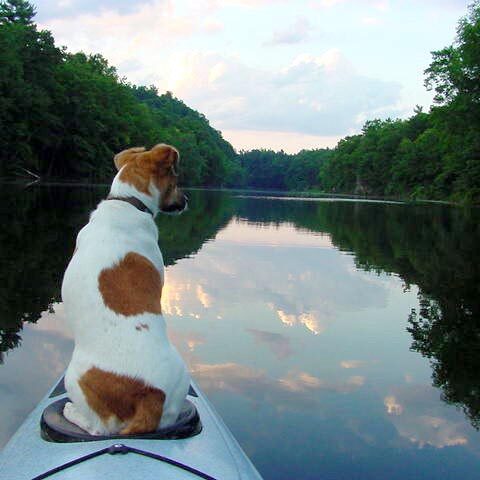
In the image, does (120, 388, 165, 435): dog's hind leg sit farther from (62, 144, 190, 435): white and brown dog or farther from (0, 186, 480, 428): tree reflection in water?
(0, 186, 480, 428): tree reflection in water

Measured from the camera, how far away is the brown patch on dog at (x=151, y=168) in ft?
14.0

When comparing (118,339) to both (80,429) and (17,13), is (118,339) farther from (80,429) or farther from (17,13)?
(17,13)

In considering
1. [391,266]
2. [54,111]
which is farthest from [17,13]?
[391,266]

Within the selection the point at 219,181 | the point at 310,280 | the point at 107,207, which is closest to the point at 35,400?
the point at 107,207

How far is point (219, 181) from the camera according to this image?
189750 mm

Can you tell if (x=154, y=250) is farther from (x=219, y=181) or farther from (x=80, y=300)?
(x=219, y=181)

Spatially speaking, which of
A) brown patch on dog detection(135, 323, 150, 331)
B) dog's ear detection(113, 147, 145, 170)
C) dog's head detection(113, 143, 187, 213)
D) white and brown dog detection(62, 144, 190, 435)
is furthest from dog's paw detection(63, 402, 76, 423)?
dog's ear detection(113, 147, 145, 170)

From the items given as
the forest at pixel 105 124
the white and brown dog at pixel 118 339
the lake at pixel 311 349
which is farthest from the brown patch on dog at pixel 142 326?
the forest at pixel 105 124

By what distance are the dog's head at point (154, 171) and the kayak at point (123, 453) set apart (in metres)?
1.50

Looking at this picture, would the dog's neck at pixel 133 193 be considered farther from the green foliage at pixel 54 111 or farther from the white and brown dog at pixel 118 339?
the green foliage at pixel 54 111

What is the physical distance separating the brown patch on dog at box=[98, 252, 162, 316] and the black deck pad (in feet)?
2.21

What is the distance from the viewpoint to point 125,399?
345 centimetres

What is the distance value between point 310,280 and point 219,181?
176509 mm

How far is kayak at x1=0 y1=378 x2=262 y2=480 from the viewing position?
9.85ft
